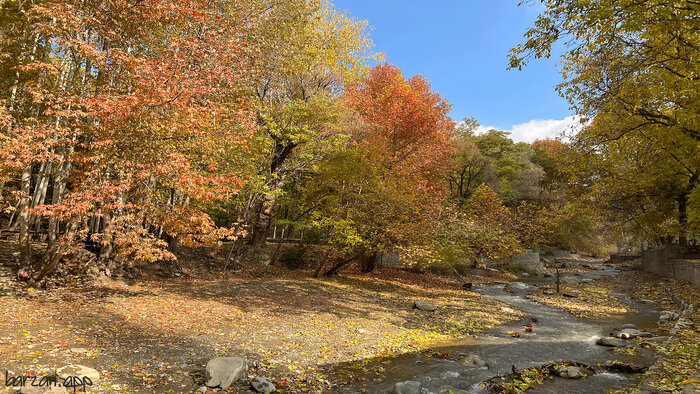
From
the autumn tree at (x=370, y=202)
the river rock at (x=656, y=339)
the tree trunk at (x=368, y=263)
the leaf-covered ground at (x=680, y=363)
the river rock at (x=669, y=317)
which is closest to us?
the leaf-covered ground at (x=680, y=363)

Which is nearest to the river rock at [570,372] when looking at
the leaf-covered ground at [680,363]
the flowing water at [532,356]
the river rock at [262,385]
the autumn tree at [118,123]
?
the flowing water at [532,356]

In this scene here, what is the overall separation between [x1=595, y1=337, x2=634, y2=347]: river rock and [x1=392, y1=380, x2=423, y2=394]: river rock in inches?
276

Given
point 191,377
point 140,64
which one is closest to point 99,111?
point 140,64

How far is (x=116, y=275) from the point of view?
44.9ft

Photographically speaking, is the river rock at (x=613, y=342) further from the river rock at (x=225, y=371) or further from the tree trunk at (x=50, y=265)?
the tree trunk at (x=50, y=265)

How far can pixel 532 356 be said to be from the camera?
929 centimetres

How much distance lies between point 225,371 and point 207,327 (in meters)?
3.31

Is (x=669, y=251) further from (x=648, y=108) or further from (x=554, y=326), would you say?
(x=554, y=326)

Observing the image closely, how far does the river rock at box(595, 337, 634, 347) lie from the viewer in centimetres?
1003

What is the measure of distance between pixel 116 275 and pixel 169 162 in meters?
6.86

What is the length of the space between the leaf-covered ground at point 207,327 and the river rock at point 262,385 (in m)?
0.27

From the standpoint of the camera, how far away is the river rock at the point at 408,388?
250 inches

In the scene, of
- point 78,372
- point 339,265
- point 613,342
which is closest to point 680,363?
point 613,342

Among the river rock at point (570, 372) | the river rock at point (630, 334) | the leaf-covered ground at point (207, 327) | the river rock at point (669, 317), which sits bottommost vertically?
the leaf-covered ground at point (207, 327)
